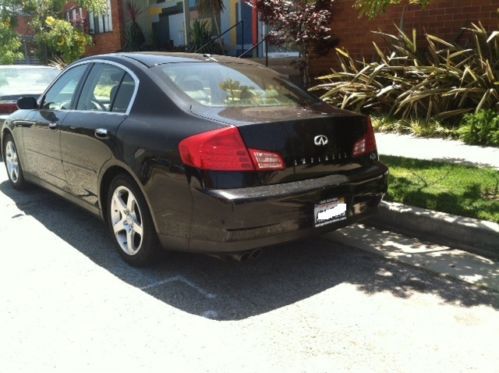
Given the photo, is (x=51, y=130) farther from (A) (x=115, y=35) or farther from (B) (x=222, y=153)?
(A) (x=115, y=35)

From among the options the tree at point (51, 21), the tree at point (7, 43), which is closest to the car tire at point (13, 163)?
the tree at point (51, 21)

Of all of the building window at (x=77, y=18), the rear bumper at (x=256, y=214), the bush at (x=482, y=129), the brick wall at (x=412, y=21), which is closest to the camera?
the rear bumper at (x=256, y=214)

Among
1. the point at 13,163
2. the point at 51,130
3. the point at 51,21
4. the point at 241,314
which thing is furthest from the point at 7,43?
the point at 241,314

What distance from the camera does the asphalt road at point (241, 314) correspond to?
9.64 ft

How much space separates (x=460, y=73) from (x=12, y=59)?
14.8 meters

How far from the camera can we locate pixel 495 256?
421cm

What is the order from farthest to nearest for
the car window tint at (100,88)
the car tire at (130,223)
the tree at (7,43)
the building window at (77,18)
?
the building window at (77,18) → the tree at (7,43) → the car window tint at (100,88) → the car tire at (130,223)

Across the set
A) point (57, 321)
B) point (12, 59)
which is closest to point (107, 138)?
point (57, 321)

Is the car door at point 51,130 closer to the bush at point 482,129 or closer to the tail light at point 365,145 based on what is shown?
the tail light at point 365,145

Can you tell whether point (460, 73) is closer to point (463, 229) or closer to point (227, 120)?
point (463, 229)

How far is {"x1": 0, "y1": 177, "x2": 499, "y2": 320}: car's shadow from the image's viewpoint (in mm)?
3602

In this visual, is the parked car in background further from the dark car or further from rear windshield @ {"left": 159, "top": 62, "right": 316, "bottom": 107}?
rear windshield @ {"left": 159, "top": 62, "right": 316, "bottom": 107}

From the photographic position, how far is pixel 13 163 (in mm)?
6543

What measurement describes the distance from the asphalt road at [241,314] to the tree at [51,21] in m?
15.1
